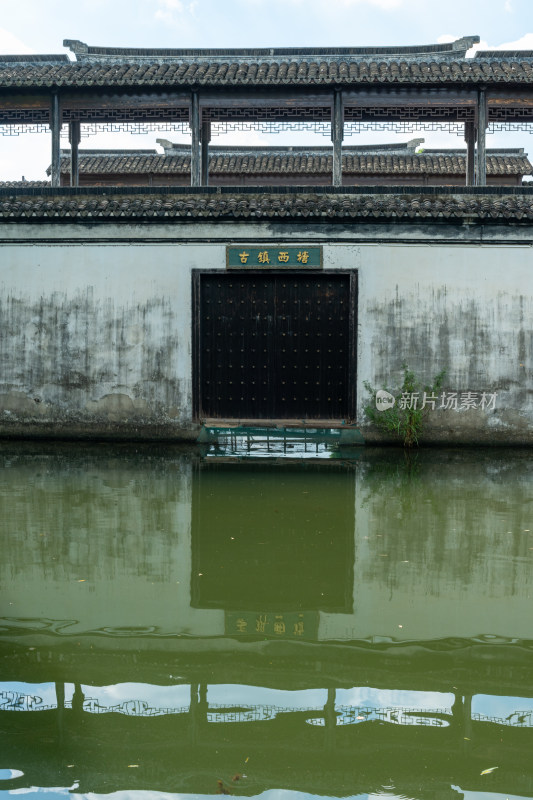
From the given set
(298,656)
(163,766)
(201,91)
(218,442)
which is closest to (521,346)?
(218,442)

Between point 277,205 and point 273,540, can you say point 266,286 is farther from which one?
point 273,540

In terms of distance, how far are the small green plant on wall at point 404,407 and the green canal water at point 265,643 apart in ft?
9.70

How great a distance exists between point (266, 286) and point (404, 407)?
223 centimetres

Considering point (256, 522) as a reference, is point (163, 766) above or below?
below

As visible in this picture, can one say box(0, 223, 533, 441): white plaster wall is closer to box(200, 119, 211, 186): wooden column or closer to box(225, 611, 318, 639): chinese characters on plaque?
box(200, 119, 211, 186): wooden column

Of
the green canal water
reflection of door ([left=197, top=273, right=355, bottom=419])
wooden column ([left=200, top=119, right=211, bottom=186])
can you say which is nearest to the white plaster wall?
reflection of door ([left=197, top=273, right=355, bottom=419])

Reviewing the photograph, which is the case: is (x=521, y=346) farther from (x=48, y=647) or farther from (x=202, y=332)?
(x=48, y=647)

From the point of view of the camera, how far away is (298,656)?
10.9 feet

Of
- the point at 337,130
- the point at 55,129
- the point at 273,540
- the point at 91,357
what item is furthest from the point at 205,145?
the point at 273,540

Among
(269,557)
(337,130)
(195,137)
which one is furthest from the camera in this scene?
(195,137)

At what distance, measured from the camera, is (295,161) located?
17.4 meters

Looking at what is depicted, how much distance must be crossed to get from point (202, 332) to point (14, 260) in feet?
8.18

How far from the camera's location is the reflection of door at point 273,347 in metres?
9.79
